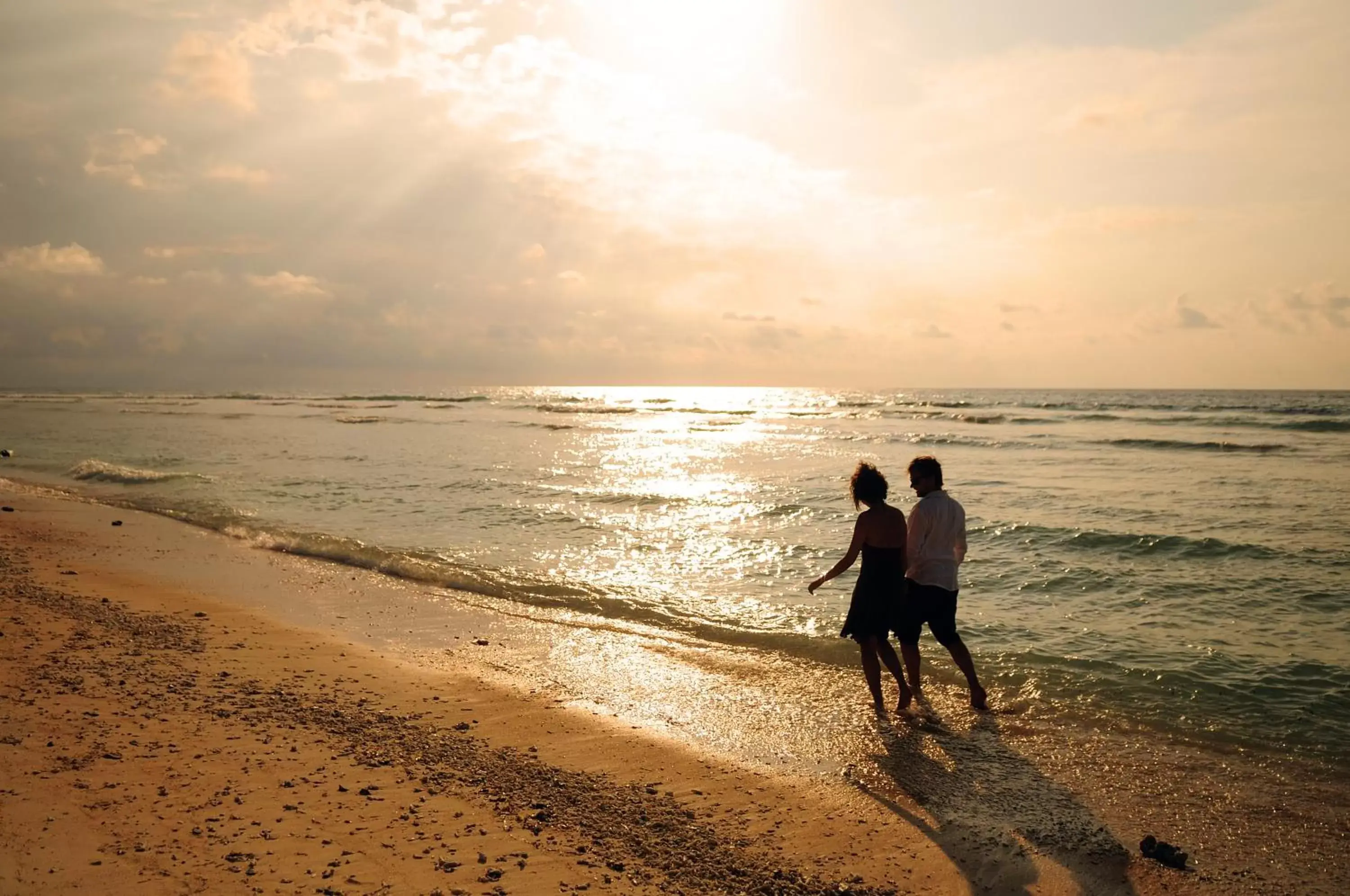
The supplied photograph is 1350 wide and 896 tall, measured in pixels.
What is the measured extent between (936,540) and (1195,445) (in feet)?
107

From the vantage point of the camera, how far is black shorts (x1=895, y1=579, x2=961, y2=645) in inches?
267

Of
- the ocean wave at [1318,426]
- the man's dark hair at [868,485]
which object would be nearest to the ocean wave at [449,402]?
the ocean wave at [1318,426]

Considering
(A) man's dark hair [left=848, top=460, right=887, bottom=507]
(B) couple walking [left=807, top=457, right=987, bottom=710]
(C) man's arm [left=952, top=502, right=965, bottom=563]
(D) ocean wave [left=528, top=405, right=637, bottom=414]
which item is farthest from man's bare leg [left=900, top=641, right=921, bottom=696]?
(D) ocean wave [left=528, top=405, right=637, bottom=414]

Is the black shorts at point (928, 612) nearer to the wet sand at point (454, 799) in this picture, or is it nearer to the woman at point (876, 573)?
the woman at point (876, 573)

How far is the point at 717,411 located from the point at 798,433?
32.0 m

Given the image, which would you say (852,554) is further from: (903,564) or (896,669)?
(896,669)

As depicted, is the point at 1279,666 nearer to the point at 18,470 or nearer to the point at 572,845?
the point at 572,845

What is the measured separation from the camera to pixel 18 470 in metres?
25.3

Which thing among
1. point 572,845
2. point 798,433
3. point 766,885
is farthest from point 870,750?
point 798,433

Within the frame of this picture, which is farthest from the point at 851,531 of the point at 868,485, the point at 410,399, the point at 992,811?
the point at 410,399

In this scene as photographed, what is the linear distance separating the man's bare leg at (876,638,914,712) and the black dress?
187mm

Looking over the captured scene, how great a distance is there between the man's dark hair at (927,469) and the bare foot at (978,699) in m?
1.85

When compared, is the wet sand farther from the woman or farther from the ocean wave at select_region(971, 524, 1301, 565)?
the ocean wave at select_region(971, 524, 1301, 565)

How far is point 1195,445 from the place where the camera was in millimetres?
32969
